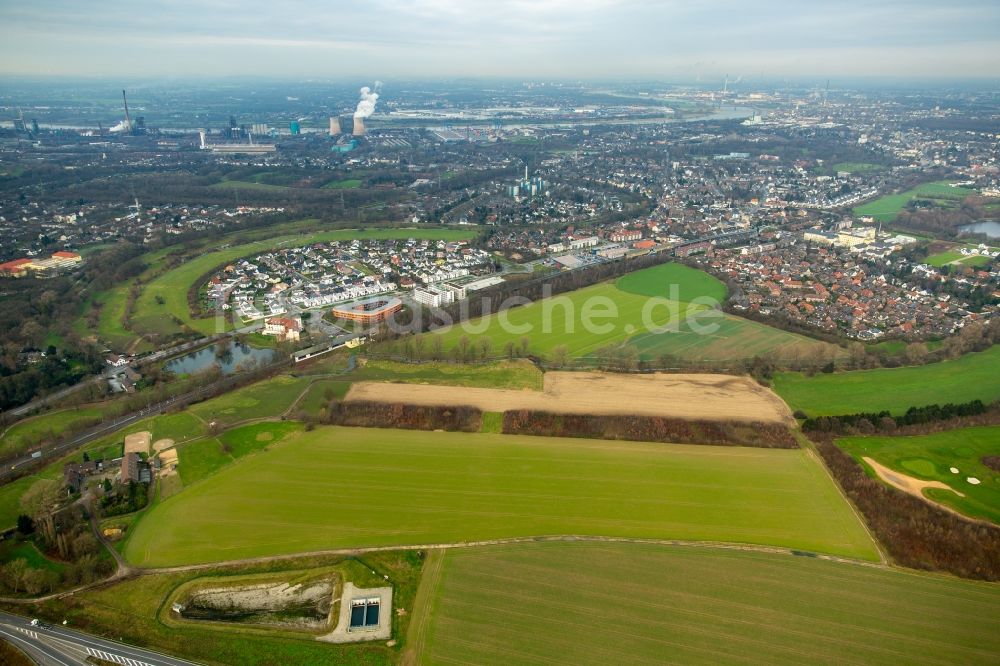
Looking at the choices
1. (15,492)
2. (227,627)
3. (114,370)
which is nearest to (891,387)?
(227,627)

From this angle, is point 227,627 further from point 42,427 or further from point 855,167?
point 855,167

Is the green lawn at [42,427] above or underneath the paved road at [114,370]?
underneath

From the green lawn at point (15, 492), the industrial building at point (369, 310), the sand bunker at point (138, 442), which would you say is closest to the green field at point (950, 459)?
the industrial building at point (369, 310)

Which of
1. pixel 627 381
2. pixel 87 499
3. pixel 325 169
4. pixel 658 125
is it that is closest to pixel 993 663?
pixel 627 381

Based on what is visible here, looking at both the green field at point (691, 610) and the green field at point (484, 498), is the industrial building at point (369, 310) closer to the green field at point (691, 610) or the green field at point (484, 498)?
the green field at point (484, 498)

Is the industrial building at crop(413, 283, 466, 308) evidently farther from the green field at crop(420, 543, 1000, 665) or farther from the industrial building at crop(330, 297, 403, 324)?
the green field at crop(420, 543, 1000, 665)

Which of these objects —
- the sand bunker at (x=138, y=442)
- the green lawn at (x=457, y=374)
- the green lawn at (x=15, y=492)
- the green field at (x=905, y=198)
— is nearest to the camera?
the green lawn at (x=15, y=492)

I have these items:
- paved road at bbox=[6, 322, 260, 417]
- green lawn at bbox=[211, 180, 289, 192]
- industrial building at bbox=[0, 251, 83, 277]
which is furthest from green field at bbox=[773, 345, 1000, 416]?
green lawn at bbox=[211, 180, 289, 192]
